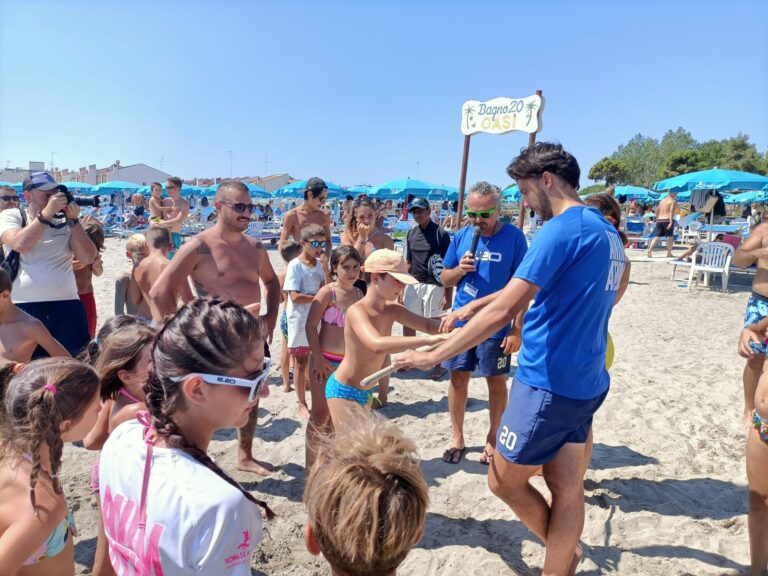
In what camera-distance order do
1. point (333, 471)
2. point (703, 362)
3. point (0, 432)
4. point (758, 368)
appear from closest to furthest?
1. point (333, 471)
2. point (0, 432)
3. point (758, 368)
4. point (703, 362)

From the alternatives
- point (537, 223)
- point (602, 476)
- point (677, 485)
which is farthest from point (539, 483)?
point (537, 223)

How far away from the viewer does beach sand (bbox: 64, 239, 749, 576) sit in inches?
110

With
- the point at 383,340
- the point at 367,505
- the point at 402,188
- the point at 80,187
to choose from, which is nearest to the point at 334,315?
the point at 383,340

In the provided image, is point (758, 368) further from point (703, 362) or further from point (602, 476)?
point (703, 362)

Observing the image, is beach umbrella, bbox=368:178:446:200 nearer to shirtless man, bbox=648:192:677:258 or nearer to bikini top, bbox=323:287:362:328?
shirtless man, bbox=648:192:677:258

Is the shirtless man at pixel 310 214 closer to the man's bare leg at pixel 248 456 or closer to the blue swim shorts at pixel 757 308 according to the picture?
the man's bare leg at pixel 248 456

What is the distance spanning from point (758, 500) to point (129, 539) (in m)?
2.74

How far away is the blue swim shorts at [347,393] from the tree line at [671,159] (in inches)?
1755

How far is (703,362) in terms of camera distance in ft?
20.6

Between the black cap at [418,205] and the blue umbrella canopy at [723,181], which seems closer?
the black cap at [418,205]

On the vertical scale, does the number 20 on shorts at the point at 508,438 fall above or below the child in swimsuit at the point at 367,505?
below

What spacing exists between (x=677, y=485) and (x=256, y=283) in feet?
11.4

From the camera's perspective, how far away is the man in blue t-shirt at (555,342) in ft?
7.15

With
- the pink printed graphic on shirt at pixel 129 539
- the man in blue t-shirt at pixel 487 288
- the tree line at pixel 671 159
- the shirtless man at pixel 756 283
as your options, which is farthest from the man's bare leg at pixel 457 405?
the tree line at pixel 671 159
